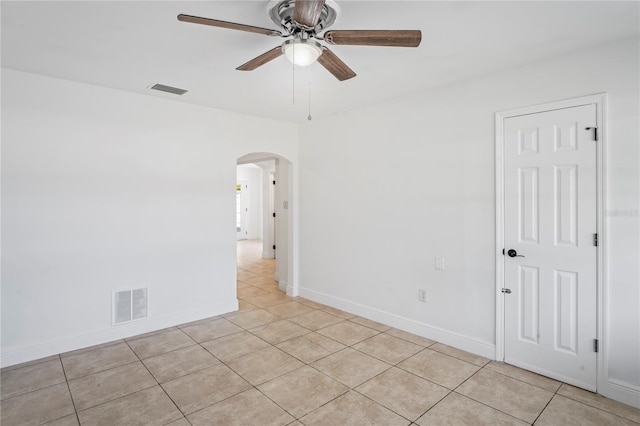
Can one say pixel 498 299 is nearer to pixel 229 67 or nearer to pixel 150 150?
pixel 229 67

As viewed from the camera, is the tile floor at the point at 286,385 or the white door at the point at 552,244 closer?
the tile floor at the point at 286,385

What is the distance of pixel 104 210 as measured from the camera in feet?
11.8

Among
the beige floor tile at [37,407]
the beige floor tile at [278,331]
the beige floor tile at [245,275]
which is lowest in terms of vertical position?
the beige floor tile at [37,407]

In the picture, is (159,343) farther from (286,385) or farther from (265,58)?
(265,58)

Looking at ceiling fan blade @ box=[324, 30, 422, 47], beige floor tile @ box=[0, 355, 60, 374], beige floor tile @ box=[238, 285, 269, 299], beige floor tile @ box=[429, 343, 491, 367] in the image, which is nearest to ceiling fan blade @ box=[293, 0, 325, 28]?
ceiling fan blade @ box=[324, 30, 422, 47]

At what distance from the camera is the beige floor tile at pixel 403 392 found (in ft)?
8.11

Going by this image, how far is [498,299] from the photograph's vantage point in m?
3.16

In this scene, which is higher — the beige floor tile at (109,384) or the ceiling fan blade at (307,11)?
the ceiling fan blade at (307,11)

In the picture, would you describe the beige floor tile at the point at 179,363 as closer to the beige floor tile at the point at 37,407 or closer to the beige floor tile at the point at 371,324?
the beige floor tile at the point at 37,407

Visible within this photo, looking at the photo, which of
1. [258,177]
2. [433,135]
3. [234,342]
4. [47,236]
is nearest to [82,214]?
[47,236]

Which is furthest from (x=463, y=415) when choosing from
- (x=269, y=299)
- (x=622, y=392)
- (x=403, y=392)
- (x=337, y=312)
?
(x=269, y=299)

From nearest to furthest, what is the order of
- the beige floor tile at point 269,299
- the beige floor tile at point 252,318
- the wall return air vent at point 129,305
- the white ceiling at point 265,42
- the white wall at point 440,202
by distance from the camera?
the white ceiling at point 265,42
the white wall at point 440,202
the wall return air vent at point 129,305
the beige floor tile at point 252,318
the beige floor tile at point 269,299

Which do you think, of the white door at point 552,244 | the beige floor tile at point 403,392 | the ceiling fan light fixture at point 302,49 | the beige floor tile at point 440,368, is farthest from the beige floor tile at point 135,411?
the white door at point 552,244

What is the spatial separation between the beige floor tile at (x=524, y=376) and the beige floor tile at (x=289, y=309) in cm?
234
